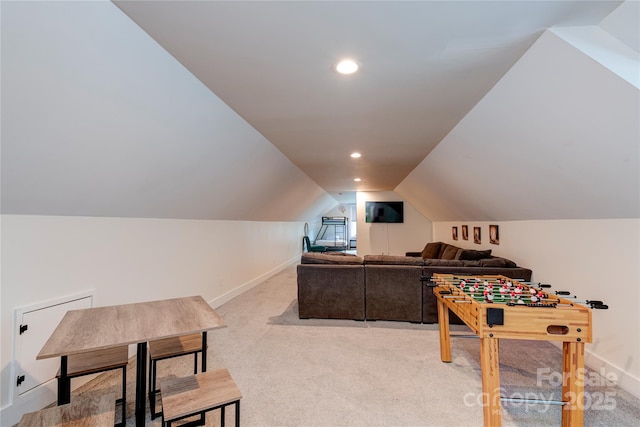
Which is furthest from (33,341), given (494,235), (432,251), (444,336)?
(432,251)

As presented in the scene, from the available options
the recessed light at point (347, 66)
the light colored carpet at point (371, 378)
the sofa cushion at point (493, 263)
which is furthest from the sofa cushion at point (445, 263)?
the recessed light at point (347, 66)

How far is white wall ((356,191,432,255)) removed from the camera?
828cm

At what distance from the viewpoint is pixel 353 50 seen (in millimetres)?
1773

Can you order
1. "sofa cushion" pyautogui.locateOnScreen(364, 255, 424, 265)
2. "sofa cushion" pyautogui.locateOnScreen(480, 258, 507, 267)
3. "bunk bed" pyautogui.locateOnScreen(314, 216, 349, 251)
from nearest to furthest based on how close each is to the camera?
"sofa cushion" pyautogui.locateOnScreen(480, 258, 507, 267) < "sofa cushion" pyautogui.locateOnScreen(364, 255, 424, 265) < "bunk bed" pyautogui.locateOnScreen(314, 216, 349, 251)

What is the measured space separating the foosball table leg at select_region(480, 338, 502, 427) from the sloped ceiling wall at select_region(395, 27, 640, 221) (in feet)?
4.56

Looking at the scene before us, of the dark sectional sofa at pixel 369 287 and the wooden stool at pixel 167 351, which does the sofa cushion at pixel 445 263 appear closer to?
the dark sectional sofa at pixel 369 287

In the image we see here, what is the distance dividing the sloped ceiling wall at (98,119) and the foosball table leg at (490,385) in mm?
2514

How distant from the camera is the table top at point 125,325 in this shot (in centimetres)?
148

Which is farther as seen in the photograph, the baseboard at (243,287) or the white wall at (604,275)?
the baseboard at (243,287)

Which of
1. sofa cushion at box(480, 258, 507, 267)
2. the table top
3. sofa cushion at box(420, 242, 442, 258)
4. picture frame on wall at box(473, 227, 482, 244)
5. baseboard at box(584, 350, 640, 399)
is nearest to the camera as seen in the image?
the table top

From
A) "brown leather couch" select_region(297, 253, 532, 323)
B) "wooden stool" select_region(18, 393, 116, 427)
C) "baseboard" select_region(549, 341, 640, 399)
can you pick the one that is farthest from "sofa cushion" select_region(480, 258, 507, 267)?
"wooden stool" select_region(18, 393, 116, 427)

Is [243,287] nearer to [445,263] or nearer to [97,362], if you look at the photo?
[445,263]

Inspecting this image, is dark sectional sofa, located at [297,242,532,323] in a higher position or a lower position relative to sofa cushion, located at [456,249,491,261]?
lower

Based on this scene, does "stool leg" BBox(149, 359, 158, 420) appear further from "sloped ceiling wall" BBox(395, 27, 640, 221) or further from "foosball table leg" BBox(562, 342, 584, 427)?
"sloped ceiling wall" BBox(395, 27, 640, 221)
